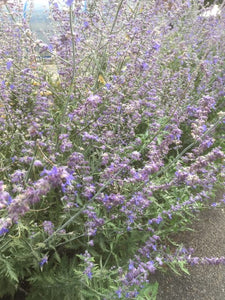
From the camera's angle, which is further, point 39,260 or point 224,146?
point 224,146

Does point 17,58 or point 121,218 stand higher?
point 17,58

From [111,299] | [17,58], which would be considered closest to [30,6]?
[17,58]

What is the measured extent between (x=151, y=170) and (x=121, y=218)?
38.8 inches

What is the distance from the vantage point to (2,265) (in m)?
2.07

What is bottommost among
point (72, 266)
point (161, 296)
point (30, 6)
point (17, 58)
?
point (161, 296)

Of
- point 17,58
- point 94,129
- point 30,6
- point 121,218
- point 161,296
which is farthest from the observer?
point 30,6

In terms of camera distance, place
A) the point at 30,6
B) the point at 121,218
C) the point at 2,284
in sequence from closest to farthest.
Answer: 1. the point at 2,284
2. the point at 121,218
3. the point at 30,6

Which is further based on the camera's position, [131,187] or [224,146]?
[224,146]

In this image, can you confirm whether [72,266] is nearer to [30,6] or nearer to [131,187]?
[131,187]

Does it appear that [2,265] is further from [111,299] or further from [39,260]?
[111,299]

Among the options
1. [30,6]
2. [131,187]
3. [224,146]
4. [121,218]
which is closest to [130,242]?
[121,218]

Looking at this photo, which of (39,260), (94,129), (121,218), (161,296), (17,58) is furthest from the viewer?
(17,58)

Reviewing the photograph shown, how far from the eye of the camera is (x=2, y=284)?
2363mm

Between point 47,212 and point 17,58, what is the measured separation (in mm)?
1989
